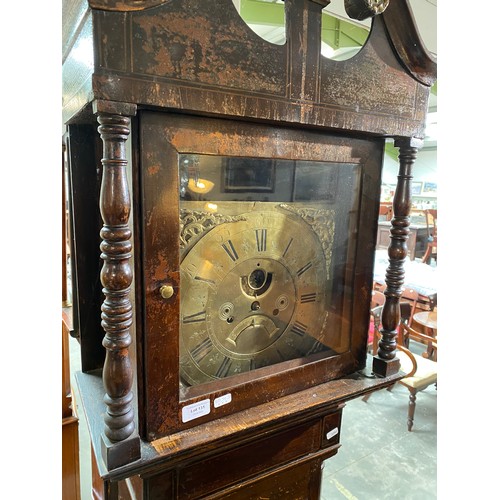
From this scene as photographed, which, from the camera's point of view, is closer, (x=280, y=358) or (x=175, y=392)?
(x=175, y=392)

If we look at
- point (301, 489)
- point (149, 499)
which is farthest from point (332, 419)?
point (149, 499)

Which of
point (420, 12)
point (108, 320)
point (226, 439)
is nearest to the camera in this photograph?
point (108, 320)

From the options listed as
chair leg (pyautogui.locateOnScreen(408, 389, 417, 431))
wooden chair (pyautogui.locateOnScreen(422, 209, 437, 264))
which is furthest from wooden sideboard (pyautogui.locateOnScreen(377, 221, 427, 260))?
chair leg (pyautogui.locateOnScreen(408, 389, 417, 431))

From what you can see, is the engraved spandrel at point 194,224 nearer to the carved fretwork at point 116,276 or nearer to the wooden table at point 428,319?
the carved fretwork at point 116,276

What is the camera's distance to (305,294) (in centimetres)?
82

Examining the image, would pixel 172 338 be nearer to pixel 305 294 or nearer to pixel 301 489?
pixel 305 294

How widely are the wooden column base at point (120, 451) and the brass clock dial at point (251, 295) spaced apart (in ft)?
0.45

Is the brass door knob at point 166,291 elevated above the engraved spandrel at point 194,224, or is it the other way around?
the engraved spandrel at point 194,224

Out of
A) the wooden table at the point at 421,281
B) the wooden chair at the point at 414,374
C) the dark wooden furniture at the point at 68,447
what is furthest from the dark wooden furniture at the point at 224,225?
the wooden table at the point at 421,281

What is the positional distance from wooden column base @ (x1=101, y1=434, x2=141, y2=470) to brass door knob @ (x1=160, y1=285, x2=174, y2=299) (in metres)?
0.22

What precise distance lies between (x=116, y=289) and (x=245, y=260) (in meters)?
0.25

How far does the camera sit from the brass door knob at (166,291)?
2.02 ft

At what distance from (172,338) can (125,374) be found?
0.09 m

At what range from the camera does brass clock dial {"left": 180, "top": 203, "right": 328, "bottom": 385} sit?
0.70m
